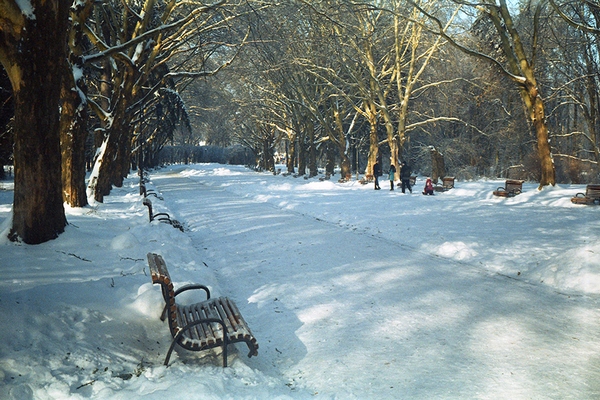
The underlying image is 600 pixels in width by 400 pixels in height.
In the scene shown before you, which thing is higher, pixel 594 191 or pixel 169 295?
pixel 594 191

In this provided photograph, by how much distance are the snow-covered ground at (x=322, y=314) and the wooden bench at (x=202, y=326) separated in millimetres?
200

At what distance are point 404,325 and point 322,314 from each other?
1.01 meters

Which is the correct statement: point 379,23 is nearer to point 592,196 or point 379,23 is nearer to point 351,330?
point 592,196

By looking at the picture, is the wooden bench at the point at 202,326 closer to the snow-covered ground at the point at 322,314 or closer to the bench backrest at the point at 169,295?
the bench backrest at the point at 169,295

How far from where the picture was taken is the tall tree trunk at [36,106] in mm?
7070

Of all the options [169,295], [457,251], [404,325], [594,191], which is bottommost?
[404,325]

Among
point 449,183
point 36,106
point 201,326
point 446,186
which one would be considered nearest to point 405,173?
point 446,186

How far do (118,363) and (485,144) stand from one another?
150 ft

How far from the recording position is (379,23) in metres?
26.9

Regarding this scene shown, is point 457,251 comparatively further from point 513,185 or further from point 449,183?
point 449,183

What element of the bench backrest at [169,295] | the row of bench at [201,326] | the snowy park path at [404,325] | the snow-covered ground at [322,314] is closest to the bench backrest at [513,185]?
the snow-covered ground at [322,314]

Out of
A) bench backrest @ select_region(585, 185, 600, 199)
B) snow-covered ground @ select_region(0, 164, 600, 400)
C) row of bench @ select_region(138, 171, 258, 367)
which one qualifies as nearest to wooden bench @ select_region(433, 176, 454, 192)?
bench backrest @ select_region(585, 185, 600, 199)

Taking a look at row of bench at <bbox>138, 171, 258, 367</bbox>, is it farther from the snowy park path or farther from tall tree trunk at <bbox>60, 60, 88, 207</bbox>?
tall tree trunk at <bbox>60, 60, 88, 207</bbox>

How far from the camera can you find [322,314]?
5.88 meters
